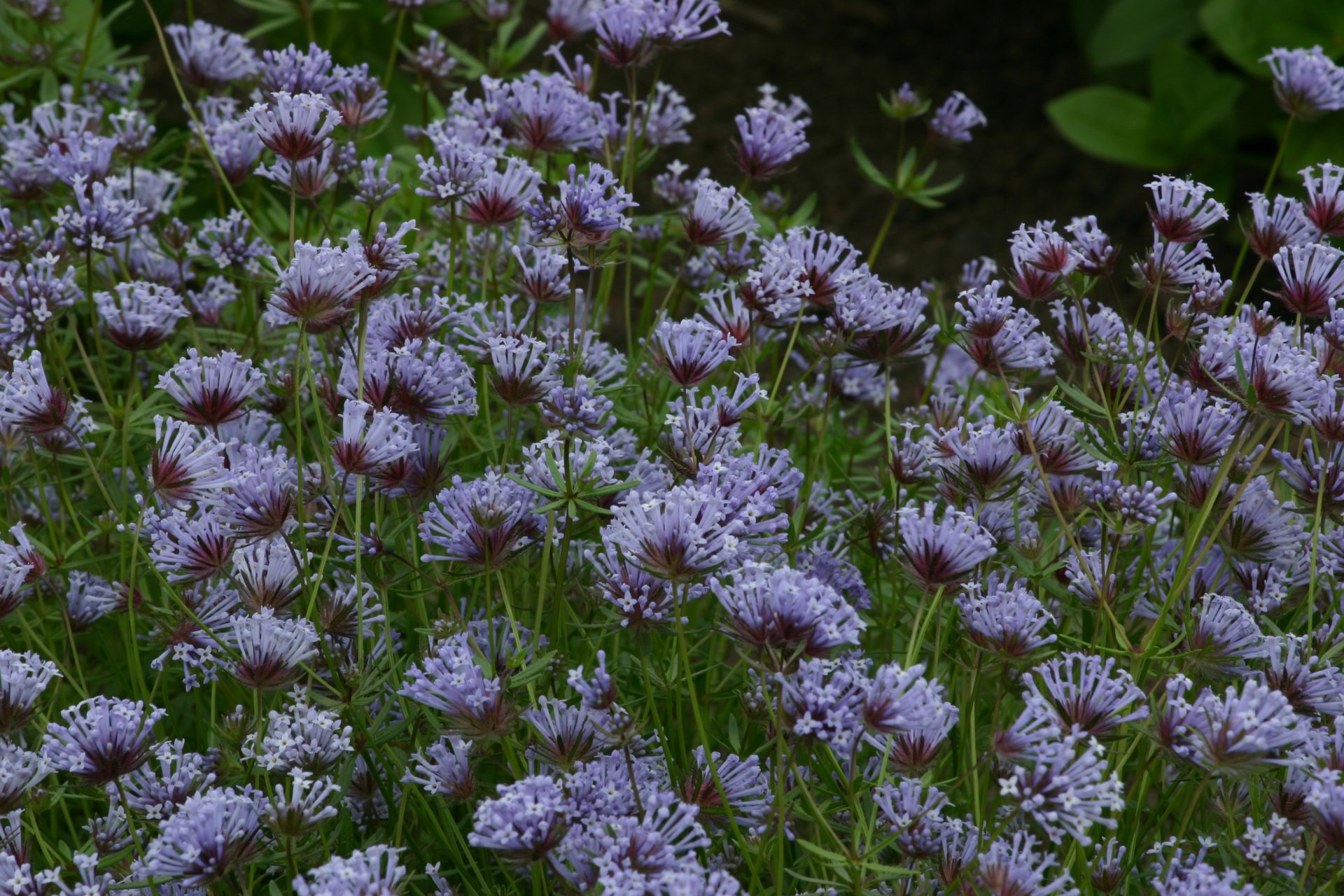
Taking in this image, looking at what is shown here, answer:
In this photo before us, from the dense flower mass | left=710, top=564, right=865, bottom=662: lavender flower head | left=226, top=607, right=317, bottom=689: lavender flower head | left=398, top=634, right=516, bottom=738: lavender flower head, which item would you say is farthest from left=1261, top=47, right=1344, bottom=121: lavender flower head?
left=226, top=607, right=317, bottom=689: lavender flower head

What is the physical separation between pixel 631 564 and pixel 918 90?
152 inches

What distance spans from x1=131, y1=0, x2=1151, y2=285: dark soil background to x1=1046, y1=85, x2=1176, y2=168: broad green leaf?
29cm

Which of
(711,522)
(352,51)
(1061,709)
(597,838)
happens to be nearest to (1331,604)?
(1061,709)

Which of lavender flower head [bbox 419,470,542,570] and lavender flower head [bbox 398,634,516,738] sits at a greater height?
lavender flower head [bbox 419,470,542,570]

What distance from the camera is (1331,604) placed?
167cm

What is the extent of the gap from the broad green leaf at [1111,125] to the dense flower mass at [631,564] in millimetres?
2206

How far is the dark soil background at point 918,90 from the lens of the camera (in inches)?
181

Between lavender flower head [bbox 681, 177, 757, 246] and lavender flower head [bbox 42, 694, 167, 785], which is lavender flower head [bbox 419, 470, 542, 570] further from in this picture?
lavender flower head [bbox 681, 177, 757, 246]

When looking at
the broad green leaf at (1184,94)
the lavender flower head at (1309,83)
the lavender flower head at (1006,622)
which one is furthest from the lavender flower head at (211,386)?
the broad green leaf at (1184,94)

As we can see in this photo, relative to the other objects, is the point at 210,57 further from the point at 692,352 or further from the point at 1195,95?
Answer: the point at 1195,95

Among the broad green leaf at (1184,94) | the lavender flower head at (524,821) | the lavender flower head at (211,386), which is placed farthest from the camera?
the broad green leaf at (1184,94)

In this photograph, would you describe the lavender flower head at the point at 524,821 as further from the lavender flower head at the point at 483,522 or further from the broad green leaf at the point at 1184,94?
the broad green leaf at the point at 1184,94

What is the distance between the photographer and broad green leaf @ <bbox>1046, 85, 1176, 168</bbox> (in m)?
4.10

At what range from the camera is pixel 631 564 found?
4.45ft
